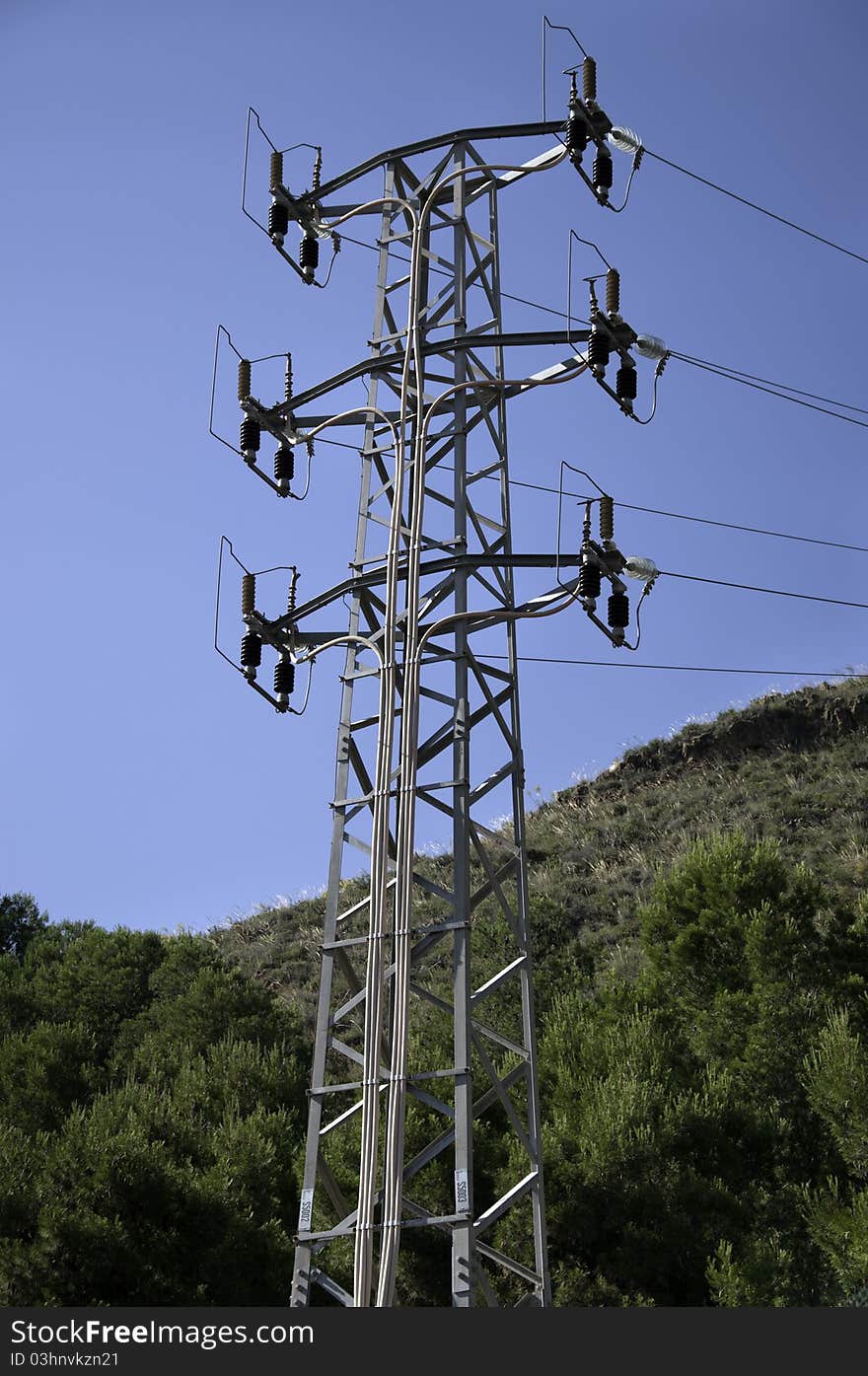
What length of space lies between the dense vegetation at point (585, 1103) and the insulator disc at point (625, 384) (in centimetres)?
1336

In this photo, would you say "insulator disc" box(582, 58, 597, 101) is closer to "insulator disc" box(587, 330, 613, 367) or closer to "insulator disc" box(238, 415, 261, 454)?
"insulator disc" box(587, 330, 613, 367)

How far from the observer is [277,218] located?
1742cm

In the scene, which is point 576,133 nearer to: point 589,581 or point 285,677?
point 589,581

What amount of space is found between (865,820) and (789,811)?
2.60m

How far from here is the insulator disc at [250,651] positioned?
16.1 m

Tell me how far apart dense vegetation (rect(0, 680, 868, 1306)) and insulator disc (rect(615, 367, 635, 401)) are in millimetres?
13359

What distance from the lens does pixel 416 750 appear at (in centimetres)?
1385

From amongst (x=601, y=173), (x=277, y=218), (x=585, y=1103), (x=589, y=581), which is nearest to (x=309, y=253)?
(x=277, y=218)

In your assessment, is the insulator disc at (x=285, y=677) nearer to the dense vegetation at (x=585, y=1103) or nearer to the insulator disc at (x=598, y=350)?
the insulator disc at (x=598, y=350)

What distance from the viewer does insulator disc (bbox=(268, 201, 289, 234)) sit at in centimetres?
1741

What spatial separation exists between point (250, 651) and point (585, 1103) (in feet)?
41.7

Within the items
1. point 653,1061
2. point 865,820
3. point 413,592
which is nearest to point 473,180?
point 413,592

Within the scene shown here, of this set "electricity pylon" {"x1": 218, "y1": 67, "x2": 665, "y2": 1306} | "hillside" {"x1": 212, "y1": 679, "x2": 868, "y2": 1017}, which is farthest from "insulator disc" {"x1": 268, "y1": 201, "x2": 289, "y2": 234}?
"hillside" {"x1": 212, "y1": 679, "x2": 868, "y2": 1017}

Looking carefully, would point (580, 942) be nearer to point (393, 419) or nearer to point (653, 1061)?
point (653, 1061)
